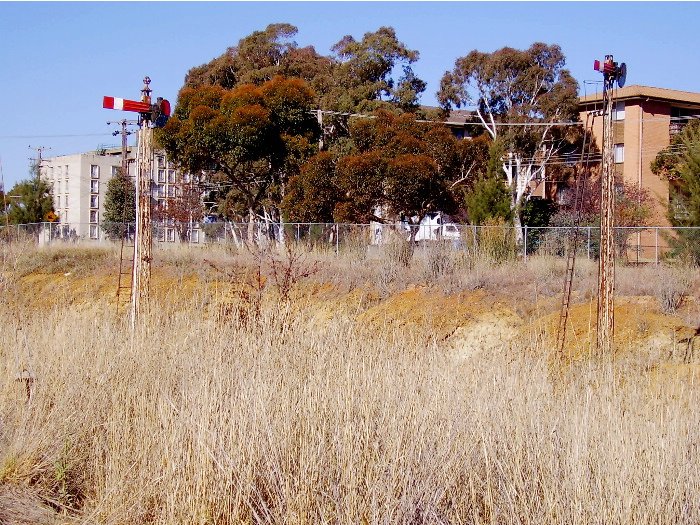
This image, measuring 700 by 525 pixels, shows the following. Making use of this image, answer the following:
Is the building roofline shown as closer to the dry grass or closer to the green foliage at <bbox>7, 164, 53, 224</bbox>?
the green foliage at <bbox>7, 164, 53, 224</bbox>

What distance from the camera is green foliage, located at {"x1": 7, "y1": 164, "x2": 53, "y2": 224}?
5909cm

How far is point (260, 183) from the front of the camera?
3972cm

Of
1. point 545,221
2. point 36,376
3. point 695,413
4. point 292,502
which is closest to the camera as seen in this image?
point 292,502

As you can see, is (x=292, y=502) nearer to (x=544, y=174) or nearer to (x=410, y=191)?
(x=410, y=191)

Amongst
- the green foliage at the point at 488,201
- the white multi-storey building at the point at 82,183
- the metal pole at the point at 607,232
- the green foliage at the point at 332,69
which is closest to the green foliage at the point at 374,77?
the green foliage at the point at 332,69

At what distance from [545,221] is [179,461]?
37.9m

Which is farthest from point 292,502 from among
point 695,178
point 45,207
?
point 45,207

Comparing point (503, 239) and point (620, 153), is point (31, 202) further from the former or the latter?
point (503, 239)

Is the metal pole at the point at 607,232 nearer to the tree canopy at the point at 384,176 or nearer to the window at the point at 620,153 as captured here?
the tree canopy at the point at 384,176

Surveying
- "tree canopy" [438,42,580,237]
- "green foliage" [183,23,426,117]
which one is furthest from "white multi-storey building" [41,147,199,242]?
"tree canopy" [438,42,580,237]

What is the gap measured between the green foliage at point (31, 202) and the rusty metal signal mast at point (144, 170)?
41.8 meters

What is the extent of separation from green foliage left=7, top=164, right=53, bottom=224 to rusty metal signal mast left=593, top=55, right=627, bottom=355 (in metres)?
48.6

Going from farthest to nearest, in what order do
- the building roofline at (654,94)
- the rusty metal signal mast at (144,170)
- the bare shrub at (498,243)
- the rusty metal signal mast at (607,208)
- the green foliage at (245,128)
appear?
the building roofline at (654,94), the green foliage at (245,128), the bare shrub at (498,243), the rusty metal signal mast at (144,170), the rusty metal signal mast at (607,208)

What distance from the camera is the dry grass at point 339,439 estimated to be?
20.8 ft
